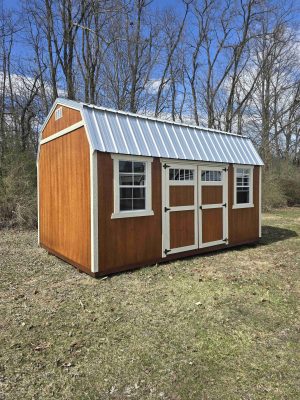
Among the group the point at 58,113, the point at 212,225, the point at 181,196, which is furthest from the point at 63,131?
the point at 212,225

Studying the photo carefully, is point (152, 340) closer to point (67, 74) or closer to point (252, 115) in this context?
point (67, 74)

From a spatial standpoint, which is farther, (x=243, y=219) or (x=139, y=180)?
(x=243, y=219)

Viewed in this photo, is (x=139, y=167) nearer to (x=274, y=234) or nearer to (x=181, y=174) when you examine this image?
(x=181, y=174)

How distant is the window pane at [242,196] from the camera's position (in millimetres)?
7718

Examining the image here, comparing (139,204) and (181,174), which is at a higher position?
(181,174)

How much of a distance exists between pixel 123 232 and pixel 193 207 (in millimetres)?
1938

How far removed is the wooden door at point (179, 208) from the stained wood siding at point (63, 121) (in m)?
2.00

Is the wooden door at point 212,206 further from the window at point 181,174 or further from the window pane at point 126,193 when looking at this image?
the window pane at point 126,193

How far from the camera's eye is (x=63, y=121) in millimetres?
6059

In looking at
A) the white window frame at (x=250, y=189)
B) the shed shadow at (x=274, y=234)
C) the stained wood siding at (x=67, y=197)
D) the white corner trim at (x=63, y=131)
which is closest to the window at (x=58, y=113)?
the white corner trim at (x=63, y=131)

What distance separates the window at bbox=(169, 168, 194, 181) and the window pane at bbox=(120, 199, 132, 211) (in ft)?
3.72

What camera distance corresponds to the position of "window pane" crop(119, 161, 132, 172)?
17.6 feet

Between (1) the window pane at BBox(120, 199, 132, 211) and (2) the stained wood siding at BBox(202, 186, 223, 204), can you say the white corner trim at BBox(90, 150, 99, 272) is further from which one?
(2) the stained wood siding at BBox(202, 186, 223, 204)

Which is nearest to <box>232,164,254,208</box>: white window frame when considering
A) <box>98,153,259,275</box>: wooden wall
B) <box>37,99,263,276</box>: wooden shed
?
<box>37,99,263,276</box>: wooden shed
